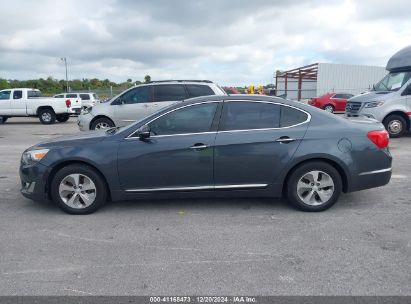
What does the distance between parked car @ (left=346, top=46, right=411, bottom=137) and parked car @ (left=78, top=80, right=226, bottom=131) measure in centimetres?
469

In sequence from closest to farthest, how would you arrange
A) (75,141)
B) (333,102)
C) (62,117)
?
1. (75,141)
2. (62,117)
3. (333,102)

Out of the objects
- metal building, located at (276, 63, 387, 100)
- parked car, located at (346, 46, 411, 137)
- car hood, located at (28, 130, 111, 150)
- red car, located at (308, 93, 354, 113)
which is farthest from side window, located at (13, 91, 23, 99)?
metal building, located at (276, 63, 387, 100)

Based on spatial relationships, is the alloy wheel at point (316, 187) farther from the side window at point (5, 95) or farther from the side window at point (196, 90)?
Answer: the side window at point (5, 95)

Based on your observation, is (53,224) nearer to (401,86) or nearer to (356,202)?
(356,202)

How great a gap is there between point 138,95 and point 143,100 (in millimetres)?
216

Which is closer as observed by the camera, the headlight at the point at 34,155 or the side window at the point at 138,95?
the headlight at the point at 34,155

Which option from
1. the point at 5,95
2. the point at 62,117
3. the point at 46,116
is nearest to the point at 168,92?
the point at 46,116

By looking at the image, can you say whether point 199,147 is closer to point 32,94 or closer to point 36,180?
point 36,180

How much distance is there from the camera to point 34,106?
57.7 feet

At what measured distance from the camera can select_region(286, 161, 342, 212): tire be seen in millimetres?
4543

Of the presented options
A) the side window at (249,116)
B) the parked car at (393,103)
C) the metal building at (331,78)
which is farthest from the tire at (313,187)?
the metal building at (331,78)

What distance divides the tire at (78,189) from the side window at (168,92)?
6.21 meters

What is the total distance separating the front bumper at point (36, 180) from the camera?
4.54m

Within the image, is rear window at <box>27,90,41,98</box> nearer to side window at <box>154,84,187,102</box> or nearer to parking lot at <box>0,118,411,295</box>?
side window at <box>154,84,187,102</box>
